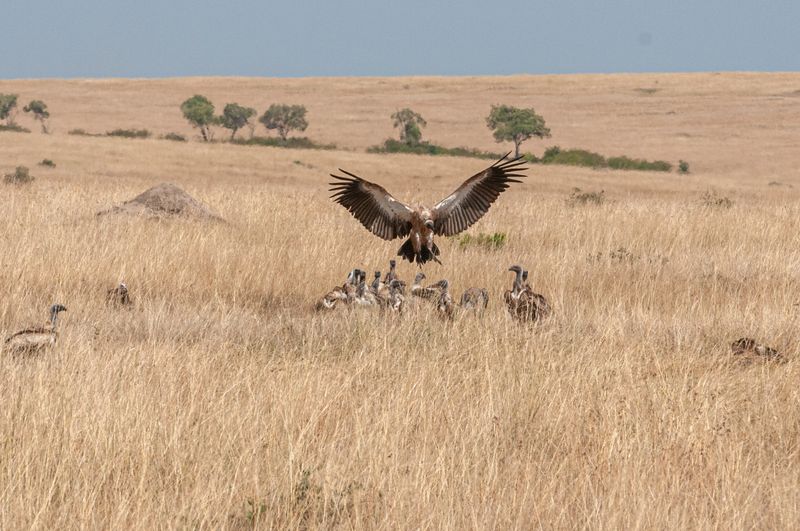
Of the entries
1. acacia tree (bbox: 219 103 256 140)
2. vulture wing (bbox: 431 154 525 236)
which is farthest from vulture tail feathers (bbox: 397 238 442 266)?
acacia tree (bbox: 219 103 256 140)

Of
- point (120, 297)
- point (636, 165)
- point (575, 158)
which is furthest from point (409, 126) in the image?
point (120, 297)

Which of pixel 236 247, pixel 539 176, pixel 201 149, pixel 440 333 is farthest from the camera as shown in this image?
pixel 201 149

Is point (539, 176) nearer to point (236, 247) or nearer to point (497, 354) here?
point (236, 247)

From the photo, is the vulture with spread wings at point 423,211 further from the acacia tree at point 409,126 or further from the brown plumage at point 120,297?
the acacia tree at point 409,126

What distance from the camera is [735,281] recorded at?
36.6ft

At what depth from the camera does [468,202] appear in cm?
978

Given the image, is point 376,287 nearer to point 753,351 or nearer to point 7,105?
point 753,351

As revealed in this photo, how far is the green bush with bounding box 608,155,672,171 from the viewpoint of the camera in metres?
59.5

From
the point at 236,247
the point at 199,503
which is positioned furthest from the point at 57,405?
the point at 236,247

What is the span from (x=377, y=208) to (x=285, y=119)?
71176 mm

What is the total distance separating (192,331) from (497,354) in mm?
2636

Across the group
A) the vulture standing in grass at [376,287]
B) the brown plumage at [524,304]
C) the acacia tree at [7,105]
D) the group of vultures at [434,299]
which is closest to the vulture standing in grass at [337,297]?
the group of vultures at [434,299]

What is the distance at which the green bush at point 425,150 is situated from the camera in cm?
6712

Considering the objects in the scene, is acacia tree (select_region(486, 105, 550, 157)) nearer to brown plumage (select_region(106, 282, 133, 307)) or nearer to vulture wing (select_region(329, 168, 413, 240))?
vulture wing (select_region(329, 168, 413, 240))
